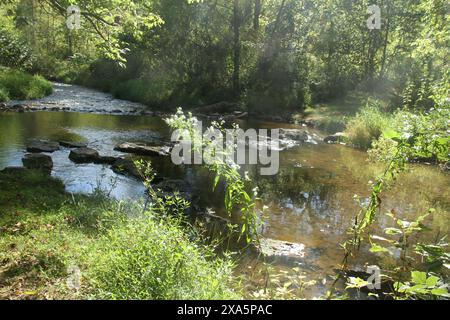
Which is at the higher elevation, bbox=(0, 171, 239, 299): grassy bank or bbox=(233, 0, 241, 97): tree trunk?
bbox=(233, 0, 241, 97): tree trunk

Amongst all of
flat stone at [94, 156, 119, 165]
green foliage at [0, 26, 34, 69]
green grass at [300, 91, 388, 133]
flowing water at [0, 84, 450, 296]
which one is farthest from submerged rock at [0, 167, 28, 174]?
green foliage at [0, 26, 34, 69]

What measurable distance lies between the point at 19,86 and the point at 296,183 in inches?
753

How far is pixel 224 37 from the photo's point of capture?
26.3 m

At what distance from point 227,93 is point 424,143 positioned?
23075 mm

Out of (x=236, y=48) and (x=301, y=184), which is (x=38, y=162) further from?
(x=236, y=48)

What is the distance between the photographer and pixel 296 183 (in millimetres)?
11414

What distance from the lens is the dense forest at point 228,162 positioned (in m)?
4.22

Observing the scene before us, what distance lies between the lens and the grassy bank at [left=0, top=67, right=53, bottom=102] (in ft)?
72.9

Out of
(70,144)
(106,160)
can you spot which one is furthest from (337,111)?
(70,144)

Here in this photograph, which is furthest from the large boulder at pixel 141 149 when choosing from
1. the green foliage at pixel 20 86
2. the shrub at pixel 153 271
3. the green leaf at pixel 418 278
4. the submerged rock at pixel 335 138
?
the green foliage at pixel 20 86

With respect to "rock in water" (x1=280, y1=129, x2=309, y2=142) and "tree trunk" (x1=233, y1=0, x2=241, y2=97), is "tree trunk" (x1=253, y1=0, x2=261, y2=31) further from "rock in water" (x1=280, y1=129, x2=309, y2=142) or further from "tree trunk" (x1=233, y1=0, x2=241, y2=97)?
"rock in water" (x1=280, y1=129, x2=309, y2=142)

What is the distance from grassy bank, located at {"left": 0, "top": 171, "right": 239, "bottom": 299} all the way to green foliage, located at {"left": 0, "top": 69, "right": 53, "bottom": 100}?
1877 cm

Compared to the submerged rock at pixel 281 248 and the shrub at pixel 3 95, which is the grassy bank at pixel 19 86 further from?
the submerged rock at pixel 281 248
